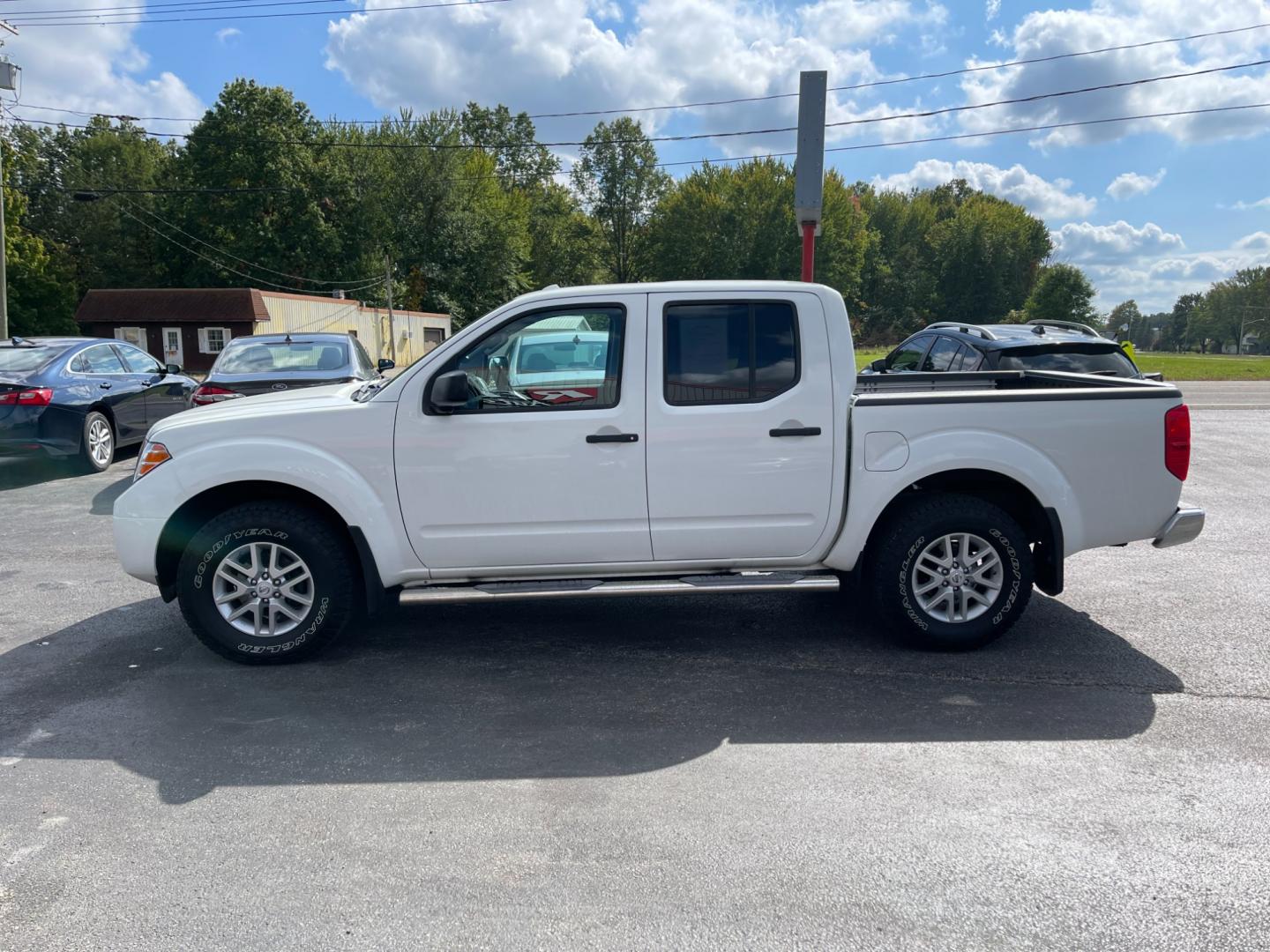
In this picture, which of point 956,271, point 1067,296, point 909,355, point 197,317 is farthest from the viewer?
point 956,271

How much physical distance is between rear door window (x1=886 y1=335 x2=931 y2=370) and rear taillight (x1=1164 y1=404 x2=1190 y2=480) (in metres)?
7.27

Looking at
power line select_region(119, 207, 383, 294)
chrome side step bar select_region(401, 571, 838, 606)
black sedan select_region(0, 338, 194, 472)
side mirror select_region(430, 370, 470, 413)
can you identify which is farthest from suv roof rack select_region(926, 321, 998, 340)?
power line select_region(119, 207, 383, 294)

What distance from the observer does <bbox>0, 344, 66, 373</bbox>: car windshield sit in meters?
11.0

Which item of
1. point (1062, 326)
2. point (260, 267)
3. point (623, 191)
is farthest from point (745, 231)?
point (1062, 326)

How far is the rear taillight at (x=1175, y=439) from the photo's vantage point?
5.18m

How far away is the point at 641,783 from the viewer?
378 centimetres

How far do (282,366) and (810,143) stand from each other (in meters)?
6.65

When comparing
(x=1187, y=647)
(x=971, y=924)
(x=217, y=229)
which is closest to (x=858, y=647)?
(x=1187, y=647)

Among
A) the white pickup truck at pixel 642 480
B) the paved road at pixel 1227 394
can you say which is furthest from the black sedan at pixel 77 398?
the paved road at pixel 1227 394

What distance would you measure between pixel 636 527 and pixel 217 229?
205 feet

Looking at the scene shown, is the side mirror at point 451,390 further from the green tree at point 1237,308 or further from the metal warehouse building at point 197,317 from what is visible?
the green tree at point 1237,308

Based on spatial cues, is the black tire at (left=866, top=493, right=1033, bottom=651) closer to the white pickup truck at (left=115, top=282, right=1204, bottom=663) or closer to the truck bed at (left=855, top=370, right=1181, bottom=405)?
the white pickup truck at (left=115, top=282, right=1204, bottom=663)

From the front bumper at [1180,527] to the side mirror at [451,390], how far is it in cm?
381

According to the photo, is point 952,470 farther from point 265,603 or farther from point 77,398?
point 77,398
